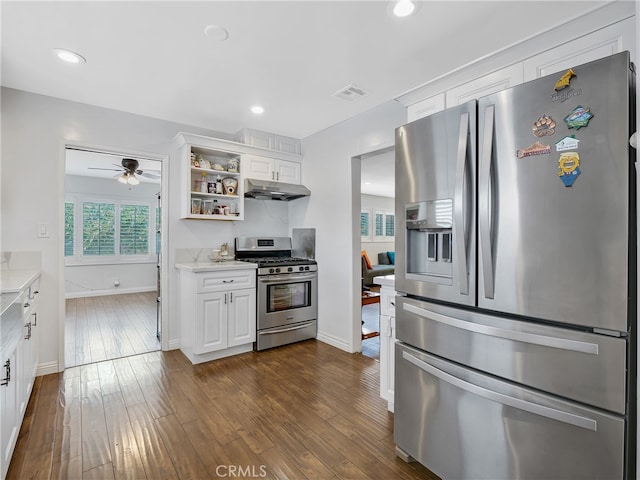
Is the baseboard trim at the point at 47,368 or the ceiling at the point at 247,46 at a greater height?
the ceiling at the point at 247,46

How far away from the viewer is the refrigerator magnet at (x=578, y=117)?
1113 mm

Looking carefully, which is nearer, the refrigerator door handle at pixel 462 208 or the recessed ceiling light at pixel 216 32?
the refrigerator door handle at pixel 462 208

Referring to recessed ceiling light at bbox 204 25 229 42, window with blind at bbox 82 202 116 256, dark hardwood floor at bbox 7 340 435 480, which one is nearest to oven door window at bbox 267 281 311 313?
dark hardwood floor at bbox 7 340 435 480

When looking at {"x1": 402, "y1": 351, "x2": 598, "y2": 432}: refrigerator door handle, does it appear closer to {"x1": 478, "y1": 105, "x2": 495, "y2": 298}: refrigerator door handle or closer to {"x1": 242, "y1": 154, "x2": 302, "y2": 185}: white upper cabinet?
{"x1": 478, "y1": 105, "x2": 495, "y2": 298}: refrigerator door handle

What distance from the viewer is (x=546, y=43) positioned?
5.57ft

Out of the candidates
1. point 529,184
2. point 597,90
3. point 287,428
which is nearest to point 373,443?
point 287,428

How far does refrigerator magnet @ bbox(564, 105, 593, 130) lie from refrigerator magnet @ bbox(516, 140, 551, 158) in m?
0.10

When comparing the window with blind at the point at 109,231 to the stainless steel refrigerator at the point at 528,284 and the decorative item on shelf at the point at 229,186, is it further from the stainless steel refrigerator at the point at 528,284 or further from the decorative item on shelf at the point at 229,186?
the stainless steel refrigerator at the point at 528,284

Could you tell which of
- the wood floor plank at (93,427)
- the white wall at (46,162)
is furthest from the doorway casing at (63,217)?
the wood floor plank at (93,427)

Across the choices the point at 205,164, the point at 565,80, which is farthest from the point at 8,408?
the point at 565,80

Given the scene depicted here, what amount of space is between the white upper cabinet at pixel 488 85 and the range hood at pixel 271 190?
230 cm

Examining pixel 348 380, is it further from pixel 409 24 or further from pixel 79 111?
pixel 79 111

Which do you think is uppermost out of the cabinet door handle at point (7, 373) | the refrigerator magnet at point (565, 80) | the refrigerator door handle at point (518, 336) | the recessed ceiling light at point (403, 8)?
the recessed ceiling light at point (403, 8)

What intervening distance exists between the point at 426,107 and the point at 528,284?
133cm
